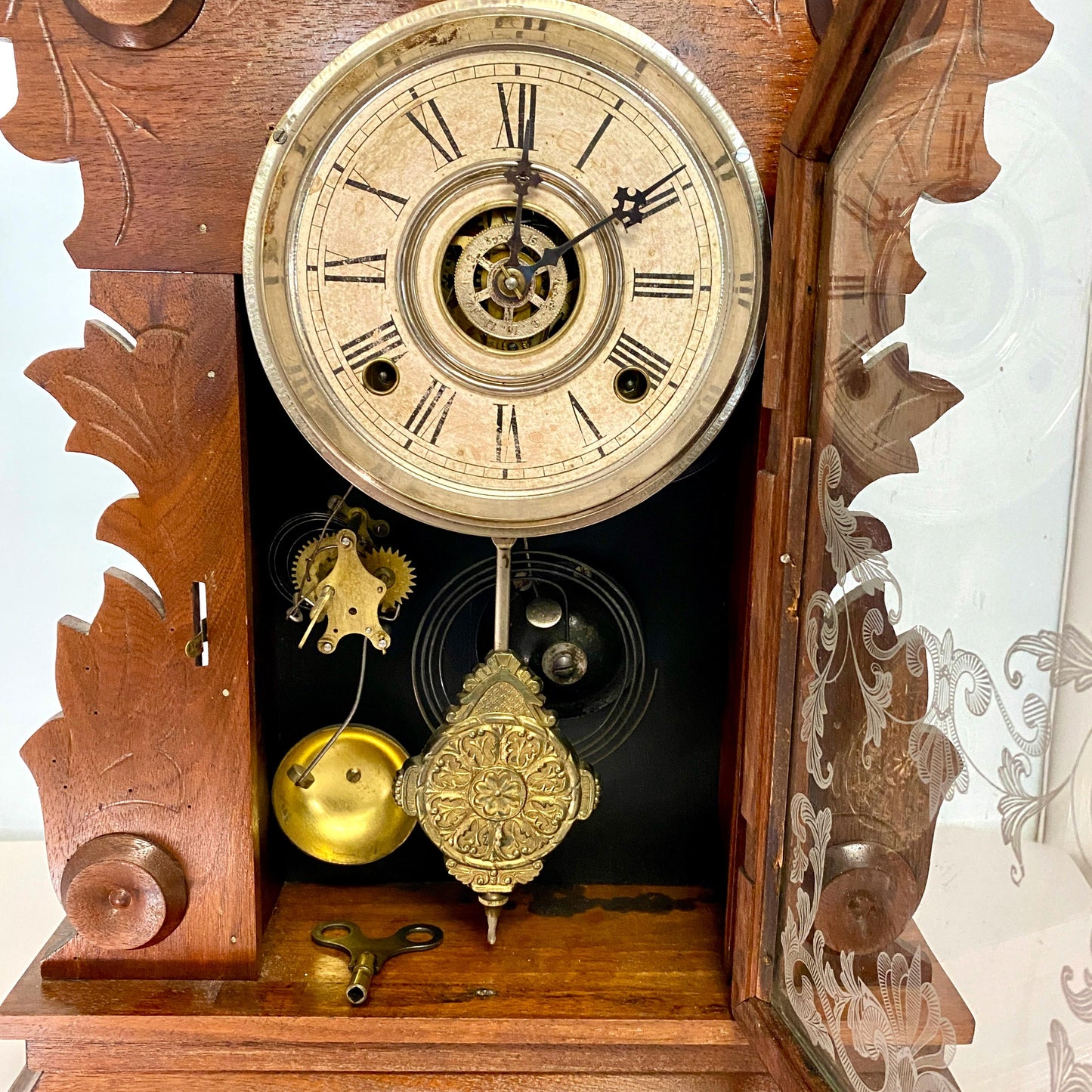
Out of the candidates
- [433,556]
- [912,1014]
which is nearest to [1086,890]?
[912,1014]

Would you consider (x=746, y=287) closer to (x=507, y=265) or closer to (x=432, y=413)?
(x=507, y=265)

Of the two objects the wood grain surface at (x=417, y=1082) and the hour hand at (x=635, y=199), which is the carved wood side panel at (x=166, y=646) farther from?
the hour hand at (x=635, y=199)

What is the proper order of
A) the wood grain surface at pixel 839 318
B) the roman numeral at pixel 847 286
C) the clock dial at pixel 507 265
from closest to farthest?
the wood grain surface at pixel 839 318 → the roman numeral at pixel 847 286 → the clock dial at pixel 507 265

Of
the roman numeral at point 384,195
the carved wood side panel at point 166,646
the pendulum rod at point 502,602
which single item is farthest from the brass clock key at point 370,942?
the roman numeral at point 384,195

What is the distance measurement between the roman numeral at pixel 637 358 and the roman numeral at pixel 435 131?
11.5 inches

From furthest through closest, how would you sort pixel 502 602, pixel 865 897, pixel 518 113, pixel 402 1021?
pixel 502 602 < pixel 402 1021 < pixel 518 113 < pixel 865 897

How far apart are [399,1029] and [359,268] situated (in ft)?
3.12

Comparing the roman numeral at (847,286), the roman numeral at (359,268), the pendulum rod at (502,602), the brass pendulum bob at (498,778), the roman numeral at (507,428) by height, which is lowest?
the brass pendulum bob at (498,778)

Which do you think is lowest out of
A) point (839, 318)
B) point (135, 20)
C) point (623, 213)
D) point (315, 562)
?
point (315, 562)

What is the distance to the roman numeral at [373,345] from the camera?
4.53ft

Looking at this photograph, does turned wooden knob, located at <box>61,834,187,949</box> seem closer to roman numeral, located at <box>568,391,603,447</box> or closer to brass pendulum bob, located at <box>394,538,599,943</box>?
brass pendulum bob, located at <box>394,538,599,943</box>

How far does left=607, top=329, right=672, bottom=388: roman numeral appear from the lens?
139cm

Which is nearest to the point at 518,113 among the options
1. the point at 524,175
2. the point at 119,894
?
the point at 524,175

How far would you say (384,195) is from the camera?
1347mm
